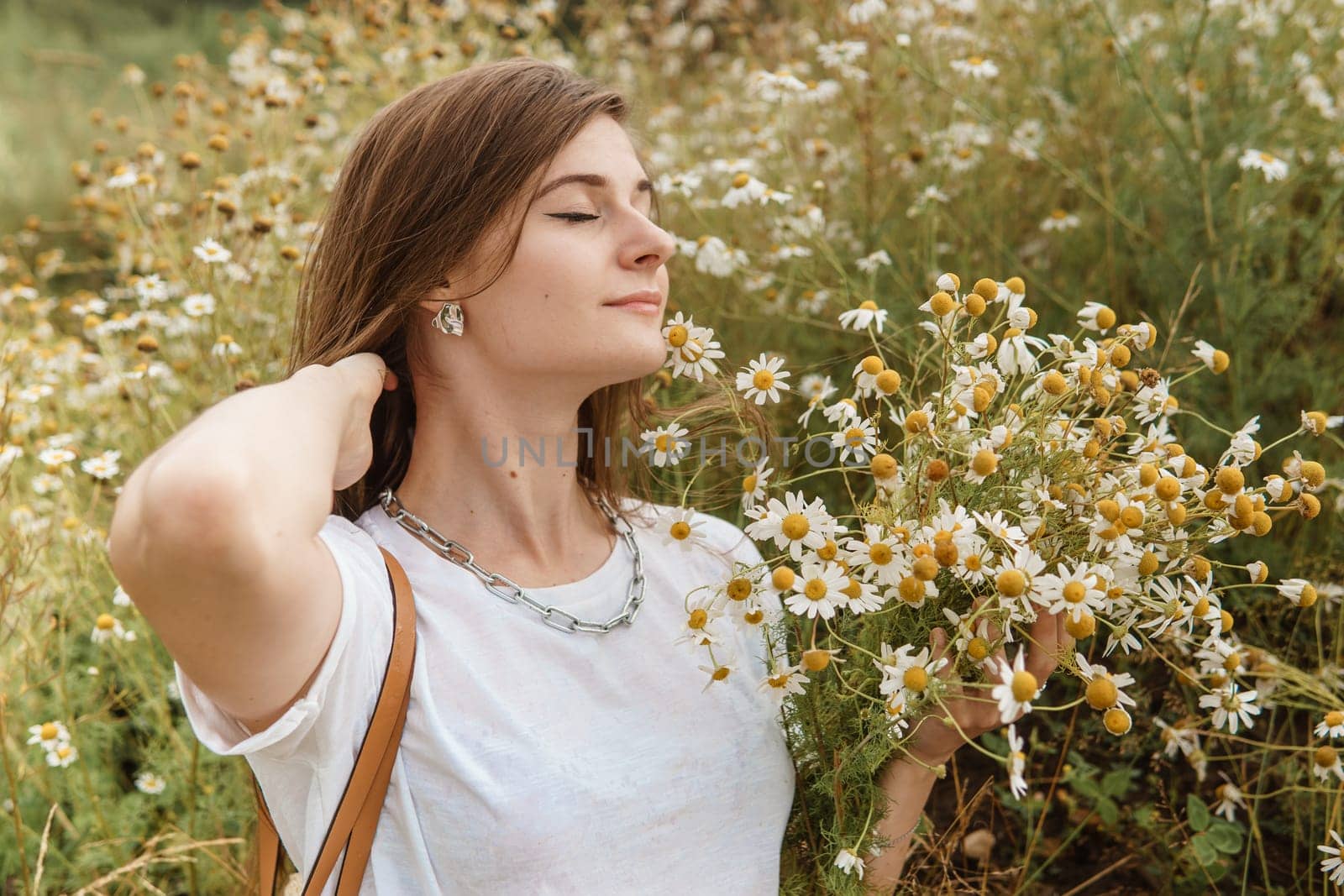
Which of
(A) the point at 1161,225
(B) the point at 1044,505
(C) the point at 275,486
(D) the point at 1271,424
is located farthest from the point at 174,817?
(A) the point at 1161,225

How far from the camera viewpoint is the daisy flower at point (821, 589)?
1.19 m

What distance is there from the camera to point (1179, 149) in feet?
7.54

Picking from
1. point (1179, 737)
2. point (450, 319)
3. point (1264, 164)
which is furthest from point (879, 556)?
point (1264, 164)

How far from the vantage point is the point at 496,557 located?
1544 millimetres

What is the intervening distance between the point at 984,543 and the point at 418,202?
0.89 metres

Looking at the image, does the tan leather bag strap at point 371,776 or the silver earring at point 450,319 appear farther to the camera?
the silver earring at point 450,319

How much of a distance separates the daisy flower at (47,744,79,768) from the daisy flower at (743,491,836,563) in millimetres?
1544

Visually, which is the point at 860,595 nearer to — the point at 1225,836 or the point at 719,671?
the point at 719,671

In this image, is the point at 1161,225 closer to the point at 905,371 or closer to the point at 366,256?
the point at 905,371

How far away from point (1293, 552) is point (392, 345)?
165cm

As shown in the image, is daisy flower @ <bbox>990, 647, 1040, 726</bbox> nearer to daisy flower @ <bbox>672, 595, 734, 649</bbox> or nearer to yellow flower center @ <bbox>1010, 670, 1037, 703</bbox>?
yellow flower center @ <bbox>1010, 670, 1037, 703</bbox>

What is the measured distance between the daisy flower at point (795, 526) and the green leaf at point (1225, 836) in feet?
3.46

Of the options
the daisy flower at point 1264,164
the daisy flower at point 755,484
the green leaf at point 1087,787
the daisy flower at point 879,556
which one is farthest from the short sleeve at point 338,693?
the daisy flower at point 1264,164

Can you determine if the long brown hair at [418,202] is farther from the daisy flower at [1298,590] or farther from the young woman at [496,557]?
the daisy flower at [1298,590]
